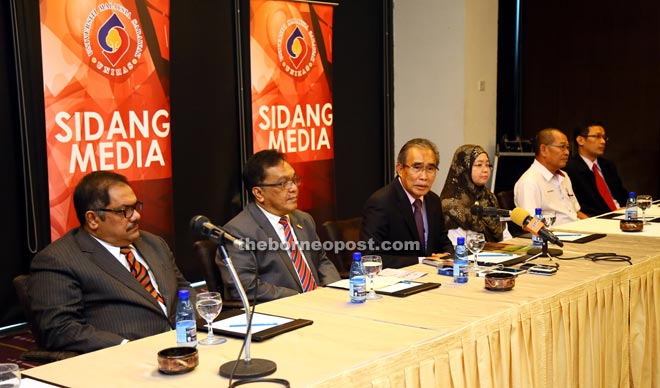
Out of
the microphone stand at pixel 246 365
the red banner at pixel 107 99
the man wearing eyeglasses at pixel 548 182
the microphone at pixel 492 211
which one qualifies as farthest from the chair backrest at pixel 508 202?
the microphone stand at pixel 246 365

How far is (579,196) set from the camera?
6.38m

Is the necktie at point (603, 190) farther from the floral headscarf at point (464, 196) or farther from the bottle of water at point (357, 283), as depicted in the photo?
the bottle of water at point (357, 283)

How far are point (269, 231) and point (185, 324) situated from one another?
1.33 meters

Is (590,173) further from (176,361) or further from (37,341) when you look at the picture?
(176,361)

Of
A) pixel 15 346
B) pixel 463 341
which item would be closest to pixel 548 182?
pixel 463 341

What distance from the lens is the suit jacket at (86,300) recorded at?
9.55ft

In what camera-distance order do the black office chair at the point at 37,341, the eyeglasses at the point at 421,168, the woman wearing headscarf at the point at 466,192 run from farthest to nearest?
the woman wearing headscarf at the point at 466,192 → the eyeglasses at the point at 421,168 → the black office chair at the point at 37,341

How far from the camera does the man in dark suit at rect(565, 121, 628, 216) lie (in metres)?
6.34

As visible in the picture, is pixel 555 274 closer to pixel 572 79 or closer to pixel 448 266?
pixel 448 266

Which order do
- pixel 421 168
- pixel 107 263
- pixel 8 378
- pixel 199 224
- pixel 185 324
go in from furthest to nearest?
1. pixel 421 168
2. pixel 107 263
3. pixel 185 324
4. pixel 199 224
5. pixel 8 378

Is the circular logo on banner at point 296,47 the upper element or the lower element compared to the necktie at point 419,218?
upper

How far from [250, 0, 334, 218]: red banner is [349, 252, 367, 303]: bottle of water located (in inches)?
141

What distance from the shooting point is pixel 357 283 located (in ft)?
9.80

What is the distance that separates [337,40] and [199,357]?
5401 mm
